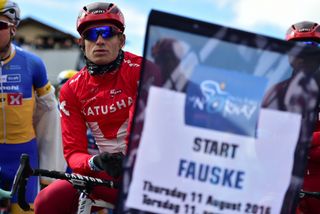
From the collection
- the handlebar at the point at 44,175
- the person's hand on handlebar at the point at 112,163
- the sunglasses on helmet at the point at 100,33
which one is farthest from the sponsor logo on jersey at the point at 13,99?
the person's hand on handlebar at the point at 112,163

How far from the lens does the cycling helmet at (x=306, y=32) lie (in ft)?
15.3

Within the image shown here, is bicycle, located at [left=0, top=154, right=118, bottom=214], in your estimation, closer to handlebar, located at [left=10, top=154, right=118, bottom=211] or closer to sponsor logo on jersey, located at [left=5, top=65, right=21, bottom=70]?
handlebar, located at [left=10, top=154, right=118, bottom=211]

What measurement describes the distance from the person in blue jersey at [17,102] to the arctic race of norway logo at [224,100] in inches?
Result: 115

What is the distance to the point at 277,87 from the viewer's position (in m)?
2.54

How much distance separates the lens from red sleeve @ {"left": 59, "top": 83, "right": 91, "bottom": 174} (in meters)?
3.61

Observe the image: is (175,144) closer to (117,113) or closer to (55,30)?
(117,113)

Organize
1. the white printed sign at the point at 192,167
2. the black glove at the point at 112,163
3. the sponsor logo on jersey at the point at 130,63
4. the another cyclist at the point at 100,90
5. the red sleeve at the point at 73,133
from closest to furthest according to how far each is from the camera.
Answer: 1. the white printed sign at the point at 192,167
2. the black glove at the point at 112,163
3. the red sleeve at the point at 73,133
4. the another cyclist at the point at 100,90
5. the sponsor logo on jersey at the point at 130,63

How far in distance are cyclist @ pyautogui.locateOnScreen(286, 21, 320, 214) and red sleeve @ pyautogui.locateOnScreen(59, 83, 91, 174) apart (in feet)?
5.30

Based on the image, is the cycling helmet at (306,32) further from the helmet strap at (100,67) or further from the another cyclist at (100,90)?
the helmet strap at (100,67)

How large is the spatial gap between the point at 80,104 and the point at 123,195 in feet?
5.12

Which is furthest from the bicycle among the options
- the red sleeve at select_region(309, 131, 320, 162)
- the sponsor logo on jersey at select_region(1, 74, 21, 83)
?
the sponsor logo on jersey at select_region(1, 74, 21, 83)

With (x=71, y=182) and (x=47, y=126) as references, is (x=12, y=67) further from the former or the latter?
(x=71, y=182)

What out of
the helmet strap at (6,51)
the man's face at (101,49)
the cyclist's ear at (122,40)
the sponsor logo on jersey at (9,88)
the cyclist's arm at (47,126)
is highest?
the cyclist's ear at (122,40)

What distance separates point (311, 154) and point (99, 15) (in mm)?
1839
